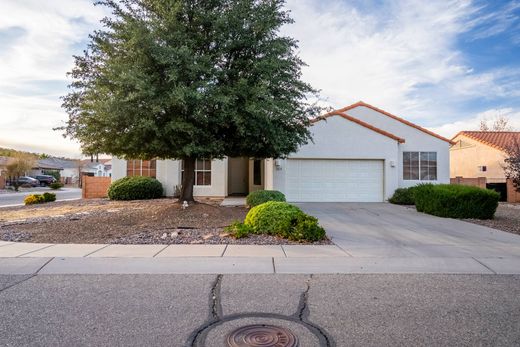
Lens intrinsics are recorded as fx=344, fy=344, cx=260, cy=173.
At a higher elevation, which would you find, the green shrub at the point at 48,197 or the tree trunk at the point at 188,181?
the tree trunk at the point at 188,181

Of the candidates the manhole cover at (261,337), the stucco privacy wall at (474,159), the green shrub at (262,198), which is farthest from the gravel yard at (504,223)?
the stucco privacy wall at (474,159)

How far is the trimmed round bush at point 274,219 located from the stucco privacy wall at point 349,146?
8330 mm

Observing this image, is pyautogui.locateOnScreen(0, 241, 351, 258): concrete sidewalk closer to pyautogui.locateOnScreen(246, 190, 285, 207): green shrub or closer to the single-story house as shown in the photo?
pyautogui.locateOnScreen(246, 190, 285, 207): green shrub

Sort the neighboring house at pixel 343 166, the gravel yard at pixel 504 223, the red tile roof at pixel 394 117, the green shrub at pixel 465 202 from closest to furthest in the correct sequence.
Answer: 1. the gravel yard at pixel 504 223
2. the green shrub at pixel 465 202
3. the neighboring house at pixel 343 166
4. the red tile roof at pixel 394 117

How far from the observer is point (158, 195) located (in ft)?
59.7

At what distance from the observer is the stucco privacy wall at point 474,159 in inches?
1008

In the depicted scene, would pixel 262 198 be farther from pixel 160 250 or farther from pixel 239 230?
pixel 160 250

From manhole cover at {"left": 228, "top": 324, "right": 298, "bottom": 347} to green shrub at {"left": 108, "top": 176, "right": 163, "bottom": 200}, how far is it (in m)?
15.3

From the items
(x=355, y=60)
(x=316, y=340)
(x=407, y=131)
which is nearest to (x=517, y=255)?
(x=316, y=340)

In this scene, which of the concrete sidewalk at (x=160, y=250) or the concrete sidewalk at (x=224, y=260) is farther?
the concrete sidewalk at (x=160, y=250)

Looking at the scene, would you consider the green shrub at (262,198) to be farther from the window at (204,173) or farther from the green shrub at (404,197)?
the green shrub at (404,197)

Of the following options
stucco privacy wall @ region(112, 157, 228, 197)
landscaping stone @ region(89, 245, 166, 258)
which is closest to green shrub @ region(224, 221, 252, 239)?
landscaping stone @ region(89, 245, 166, 258)

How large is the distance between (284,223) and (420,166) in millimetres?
13347

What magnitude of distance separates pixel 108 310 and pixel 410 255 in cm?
530
